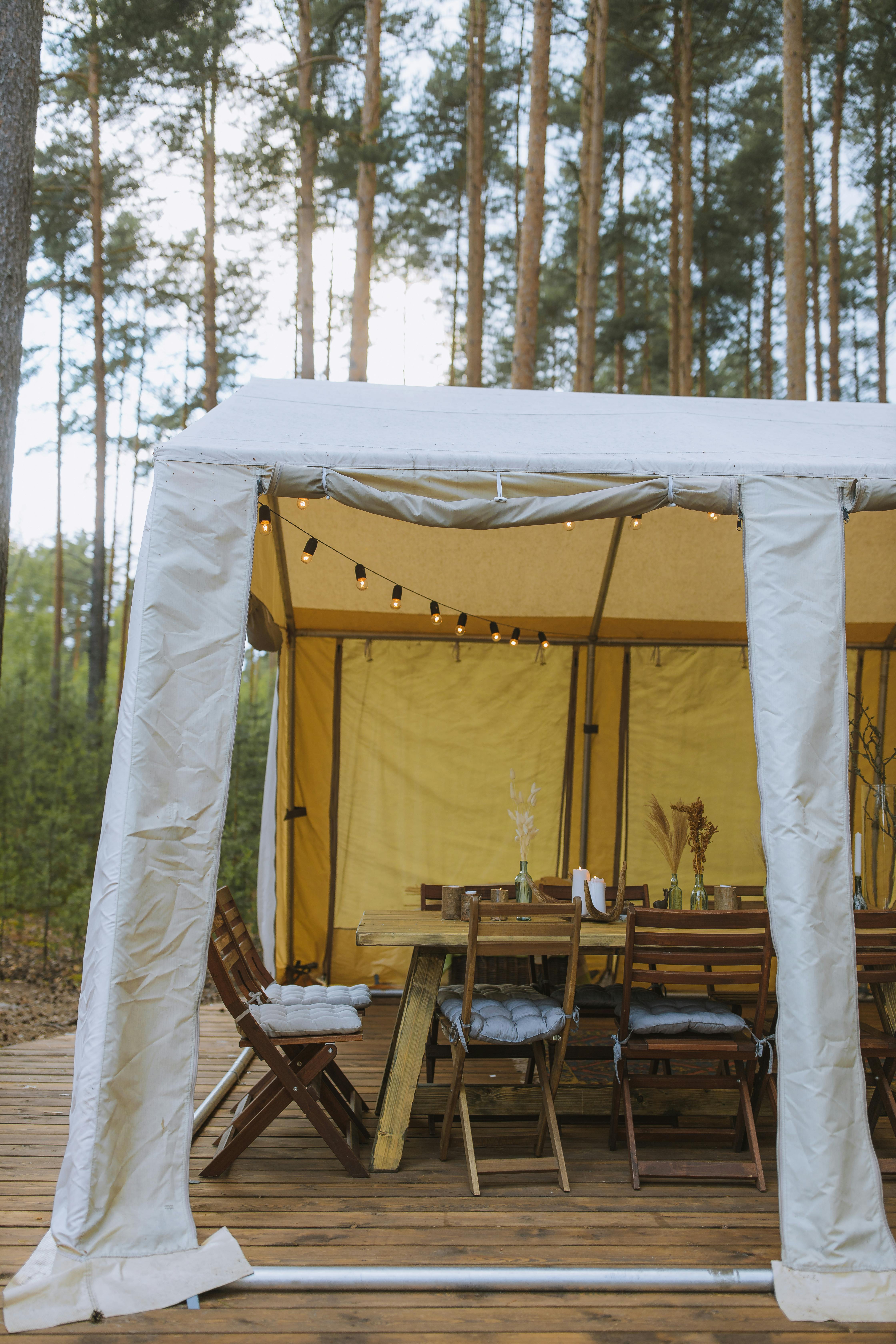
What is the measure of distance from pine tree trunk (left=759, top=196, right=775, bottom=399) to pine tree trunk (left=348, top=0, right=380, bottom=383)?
645 cm

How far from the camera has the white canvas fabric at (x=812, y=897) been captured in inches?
108

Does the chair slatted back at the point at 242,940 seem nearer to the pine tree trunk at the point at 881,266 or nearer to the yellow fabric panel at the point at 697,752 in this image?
the yellow fabric panel at the point at 697,752

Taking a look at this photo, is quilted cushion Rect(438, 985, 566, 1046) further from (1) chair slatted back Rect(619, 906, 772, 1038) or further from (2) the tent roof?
(2) the tent roof

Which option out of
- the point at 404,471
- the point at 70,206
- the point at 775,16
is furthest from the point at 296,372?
the point at 404,471

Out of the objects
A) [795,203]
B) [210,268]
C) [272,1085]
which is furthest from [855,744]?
[210,268]

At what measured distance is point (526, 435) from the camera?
3684 mm

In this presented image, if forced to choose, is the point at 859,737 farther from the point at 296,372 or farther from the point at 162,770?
the point at 296,372

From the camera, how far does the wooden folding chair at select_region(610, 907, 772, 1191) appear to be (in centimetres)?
335

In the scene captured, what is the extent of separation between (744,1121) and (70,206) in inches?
491

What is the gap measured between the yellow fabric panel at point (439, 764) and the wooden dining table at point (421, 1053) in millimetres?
2188

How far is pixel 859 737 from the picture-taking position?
19.1 feet

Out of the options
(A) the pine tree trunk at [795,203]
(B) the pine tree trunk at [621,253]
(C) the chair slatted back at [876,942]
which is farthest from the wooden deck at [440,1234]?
(B) the pine tree trunk at [621,253]

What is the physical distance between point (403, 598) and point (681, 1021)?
3.14 metres

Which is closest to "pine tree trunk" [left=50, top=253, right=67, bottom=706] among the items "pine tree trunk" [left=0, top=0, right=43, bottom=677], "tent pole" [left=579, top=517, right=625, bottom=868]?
"pine tree trunk" [left=0, top=0, right=43, bottom=677]
